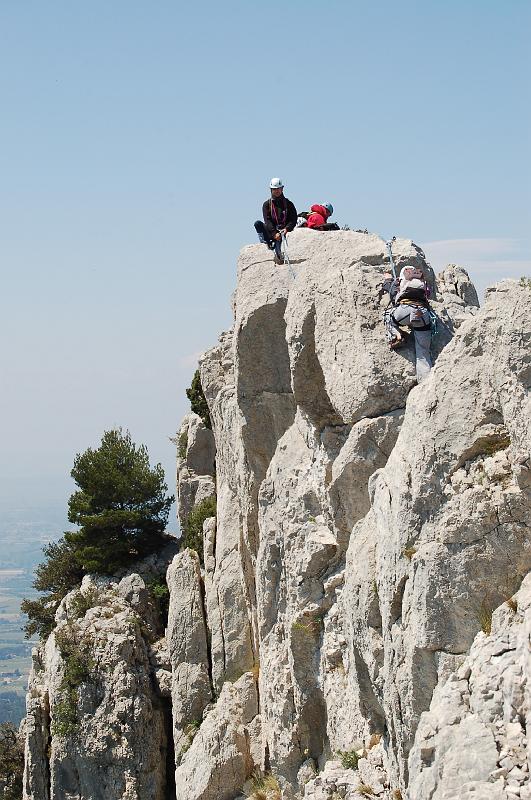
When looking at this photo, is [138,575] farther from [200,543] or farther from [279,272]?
[279,272]

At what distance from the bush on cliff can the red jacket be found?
58.7ft

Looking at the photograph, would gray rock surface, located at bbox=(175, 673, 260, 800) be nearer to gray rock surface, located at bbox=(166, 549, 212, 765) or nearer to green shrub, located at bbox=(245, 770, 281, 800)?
green shrub, located at bbox=(245, 770, 281, 800)

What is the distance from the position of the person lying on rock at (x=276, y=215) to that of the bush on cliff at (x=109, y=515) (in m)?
17.6

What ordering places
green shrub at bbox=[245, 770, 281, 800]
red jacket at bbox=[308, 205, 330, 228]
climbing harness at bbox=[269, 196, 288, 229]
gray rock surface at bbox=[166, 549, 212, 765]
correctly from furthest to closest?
gray rock surface at bbox=[166, 549, 212, 765] < red jacket at bbox=[308, 205, 330, 228] < climbing harness at bbox=[269, 196, 288, 229] < green shrub at bbox=[245, 770, 281, 800]

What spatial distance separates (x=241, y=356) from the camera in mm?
27359

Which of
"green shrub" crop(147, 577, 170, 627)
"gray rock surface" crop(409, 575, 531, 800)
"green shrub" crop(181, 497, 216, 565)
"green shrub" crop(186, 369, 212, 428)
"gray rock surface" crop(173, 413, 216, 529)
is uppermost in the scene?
"green shrub" crop(186, 369, 212, 428)

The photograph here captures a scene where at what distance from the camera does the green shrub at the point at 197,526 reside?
36.4 meters

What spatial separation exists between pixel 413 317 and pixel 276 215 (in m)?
8.59

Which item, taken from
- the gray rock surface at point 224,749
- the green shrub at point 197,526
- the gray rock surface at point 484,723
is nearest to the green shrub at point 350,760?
the gray rock surface at point 484,723

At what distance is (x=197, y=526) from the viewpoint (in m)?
36.9

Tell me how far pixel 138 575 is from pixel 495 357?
87.8 feet

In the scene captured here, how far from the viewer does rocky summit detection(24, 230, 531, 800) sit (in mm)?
14734

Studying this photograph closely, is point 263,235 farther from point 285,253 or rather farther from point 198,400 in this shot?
point 198,400

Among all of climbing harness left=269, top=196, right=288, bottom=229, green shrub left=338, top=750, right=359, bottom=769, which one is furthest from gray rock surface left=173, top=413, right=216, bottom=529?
green shrub left=338, top=750, right=359, bottom=769
